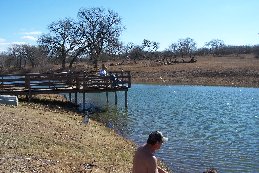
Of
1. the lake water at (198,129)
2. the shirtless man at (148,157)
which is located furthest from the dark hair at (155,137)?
the lake water at (198,129)

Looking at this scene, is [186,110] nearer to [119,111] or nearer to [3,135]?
[119,111]

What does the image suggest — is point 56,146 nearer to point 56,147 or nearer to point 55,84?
point 56,147

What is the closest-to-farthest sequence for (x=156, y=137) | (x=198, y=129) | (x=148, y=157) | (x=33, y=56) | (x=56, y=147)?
(x=156, y=137)
(x=148, y=157)
(x=56, y=147)
(x=198, y=129)
(x=33, y=56)

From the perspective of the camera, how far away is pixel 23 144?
557 inches

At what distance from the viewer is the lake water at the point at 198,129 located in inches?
648

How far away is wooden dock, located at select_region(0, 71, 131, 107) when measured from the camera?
29453 millimetres

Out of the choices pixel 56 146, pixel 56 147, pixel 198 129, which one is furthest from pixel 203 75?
pixel 56 147

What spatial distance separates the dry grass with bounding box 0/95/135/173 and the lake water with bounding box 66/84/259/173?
2.00 metres

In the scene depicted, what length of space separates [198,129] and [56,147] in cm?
1105

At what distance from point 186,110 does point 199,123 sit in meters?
6.95

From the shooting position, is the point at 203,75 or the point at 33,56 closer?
the point at 203,75

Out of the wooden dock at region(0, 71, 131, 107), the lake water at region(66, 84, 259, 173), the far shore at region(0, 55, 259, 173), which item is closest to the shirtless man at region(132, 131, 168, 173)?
the far shore at region(0, 55, 259, 173)

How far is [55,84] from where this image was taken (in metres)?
30.7

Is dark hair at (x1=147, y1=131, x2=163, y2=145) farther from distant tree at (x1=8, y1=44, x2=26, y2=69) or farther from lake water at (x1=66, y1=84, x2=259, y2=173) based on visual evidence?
distant tree at (x1=8, y1=44, x2=26, y2=69)
